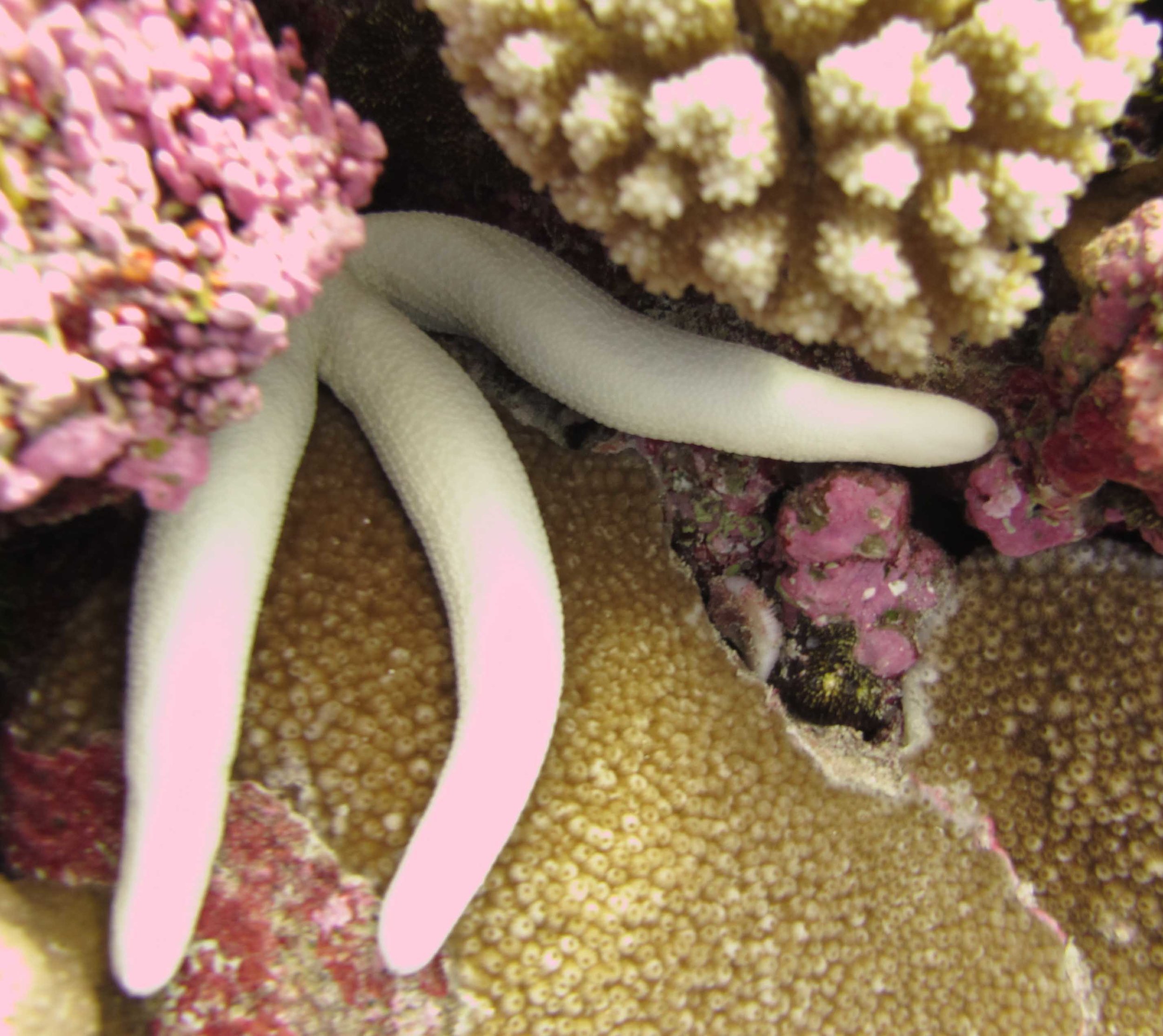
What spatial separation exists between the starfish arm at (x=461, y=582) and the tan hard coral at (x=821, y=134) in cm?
60

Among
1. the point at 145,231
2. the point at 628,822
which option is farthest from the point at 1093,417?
the point at 145,231

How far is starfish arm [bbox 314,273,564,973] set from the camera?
5.95ft

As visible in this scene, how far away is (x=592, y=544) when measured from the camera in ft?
7.75

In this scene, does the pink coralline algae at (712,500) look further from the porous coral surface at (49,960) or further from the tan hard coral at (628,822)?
the porous coral surface at (49,960)

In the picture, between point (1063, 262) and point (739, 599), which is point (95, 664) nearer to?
point (739, 599)

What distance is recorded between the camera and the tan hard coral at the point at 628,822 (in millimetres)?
1936

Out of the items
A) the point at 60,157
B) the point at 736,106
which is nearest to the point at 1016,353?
the point at 736,106

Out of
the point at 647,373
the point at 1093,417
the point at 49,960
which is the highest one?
the point at 1093,417

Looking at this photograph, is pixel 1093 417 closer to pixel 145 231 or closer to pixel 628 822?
pixel 628 822

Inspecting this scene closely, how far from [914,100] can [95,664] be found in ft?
7.17

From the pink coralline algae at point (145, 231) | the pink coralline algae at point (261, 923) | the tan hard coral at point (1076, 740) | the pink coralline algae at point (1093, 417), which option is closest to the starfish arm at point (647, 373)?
the pink coralline algae at point (1093, 417)

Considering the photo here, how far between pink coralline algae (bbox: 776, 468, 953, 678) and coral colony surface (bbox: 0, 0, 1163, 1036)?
13 millimetres

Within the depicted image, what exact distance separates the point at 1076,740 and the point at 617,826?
141 centimetres

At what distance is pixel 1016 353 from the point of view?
85.1 inches
